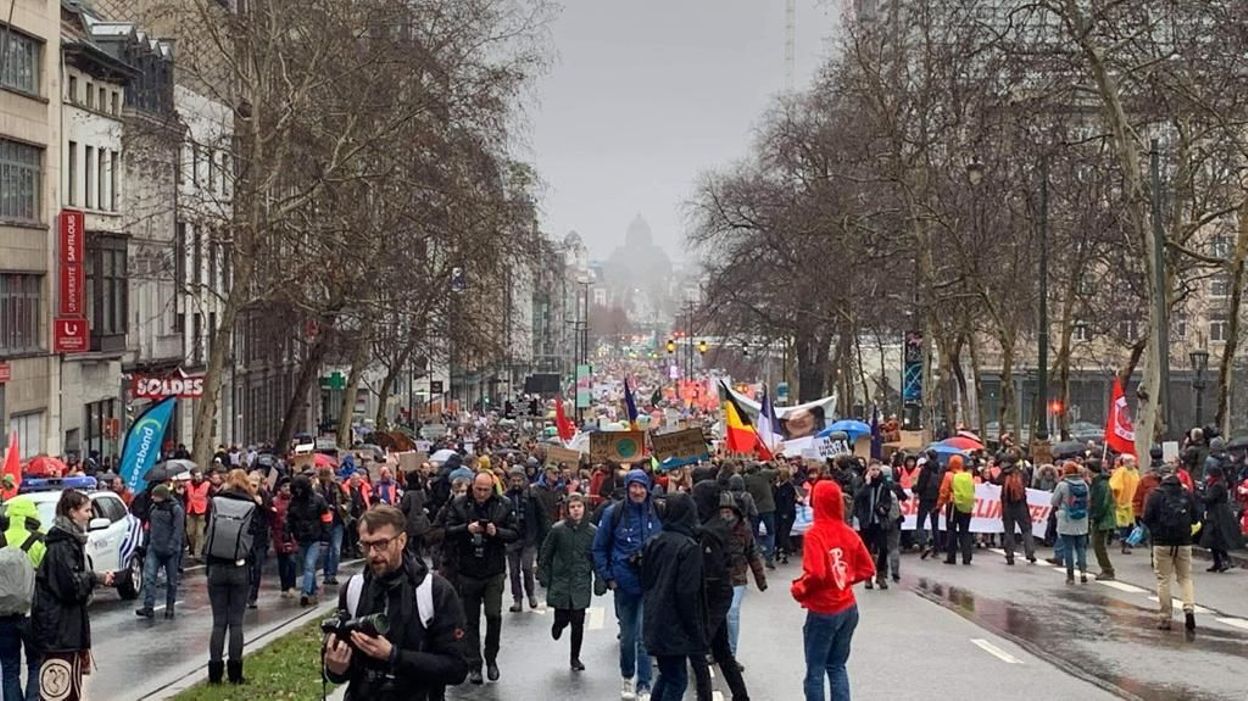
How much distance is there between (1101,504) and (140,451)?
1297 centimetres

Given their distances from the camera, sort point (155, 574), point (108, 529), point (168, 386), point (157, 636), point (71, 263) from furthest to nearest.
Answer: point (71, 263), point (168, 386), point (108, 529), point (155, 574), point (157, 636)

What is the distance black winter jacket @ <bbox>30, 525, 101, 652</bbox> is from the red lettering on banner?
119 ft

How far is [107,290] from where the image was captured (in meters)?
50.8

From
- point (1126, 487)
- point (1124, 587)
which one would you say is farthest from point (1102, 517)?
point (1126, 487)

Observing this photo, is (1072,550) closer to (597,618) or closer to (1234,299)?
(597,618)

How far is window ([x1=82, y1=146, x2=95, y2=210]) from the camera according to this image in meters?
50.1

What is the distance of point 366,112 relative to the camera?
43.5 meters

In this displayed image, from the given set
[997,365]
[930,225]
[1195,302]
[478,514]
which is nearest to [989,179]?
[930,225]

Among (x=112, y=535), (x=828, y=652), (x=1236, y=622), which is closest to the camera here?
(x=828, y=652)

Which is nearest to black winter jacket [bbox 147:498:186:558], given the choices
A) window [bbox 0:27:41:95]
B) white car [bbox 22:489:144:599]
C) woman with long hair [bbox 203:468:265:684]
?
white car [bbox 22:489:144:599]

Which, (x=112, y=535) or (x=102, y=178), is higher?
(x=102, y=178)

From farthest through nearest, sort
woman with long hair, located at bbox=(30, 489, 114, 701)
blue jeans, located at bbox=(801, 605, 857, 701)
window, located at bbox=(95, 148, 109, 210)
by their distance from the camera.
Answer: window, located at bbox=(95, 148, 109, 210), woman with long hair, located at bbox=(30, 489, 114, 701), blue jeans, located at bbox=(801, 605, 857, 701)

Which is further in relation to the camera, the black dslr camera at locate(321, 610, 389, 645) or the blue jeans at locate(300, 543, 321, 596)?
the blue jeans at locate(300, 543, 321, 596)

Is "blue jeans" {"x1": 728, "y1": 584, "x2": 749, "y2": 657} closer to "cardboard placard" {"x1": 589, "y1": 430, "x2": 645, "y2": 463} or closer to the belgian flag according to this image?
the belgian flag
